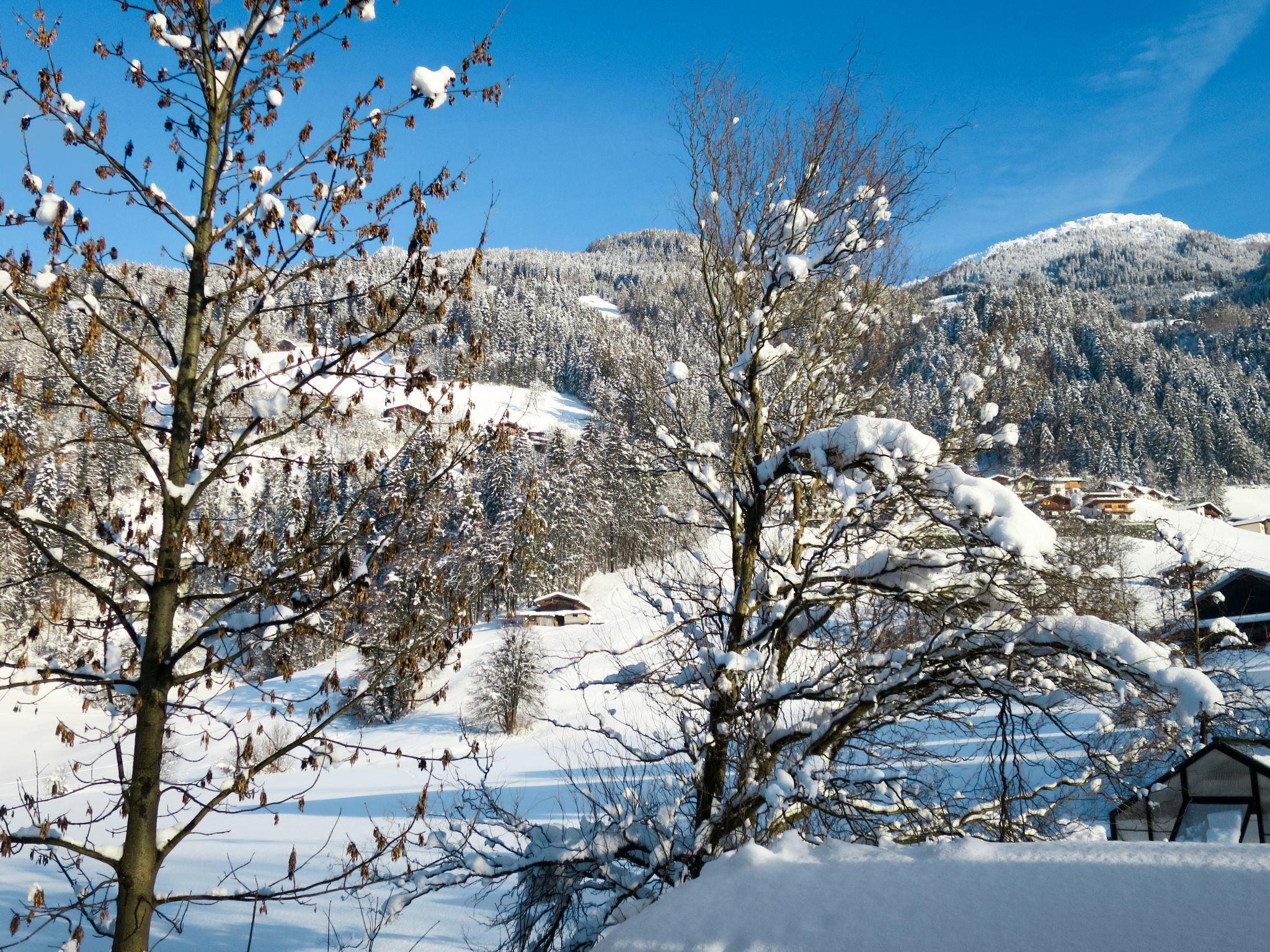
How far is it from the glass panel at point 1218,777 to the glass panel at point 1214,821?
0.42 feet

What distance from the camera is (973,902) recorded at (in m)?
1.93

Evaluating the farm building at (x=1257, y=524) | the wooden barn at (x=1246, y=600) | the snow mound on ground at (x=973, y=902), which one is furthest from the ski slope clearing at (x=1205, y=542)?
the snow mound on ground at (x=973, y=902)

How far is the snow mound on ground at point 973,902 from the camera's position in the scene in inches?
66.0

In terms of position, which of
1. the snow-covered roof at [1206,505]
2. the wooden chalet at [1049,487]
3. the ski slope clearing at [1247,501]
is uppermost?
the ski slope clearing at [1247,501]

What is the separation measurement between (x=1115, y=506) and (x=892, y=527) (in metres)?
57.9

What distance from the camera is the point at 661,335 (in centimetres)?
645

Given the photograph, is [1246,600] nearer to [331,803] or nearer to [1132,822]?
[1132,822]

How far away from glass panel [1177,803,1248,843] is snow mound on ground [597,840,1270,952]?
7747mm

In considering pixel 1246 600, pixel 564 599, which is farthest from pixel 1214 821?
pixel 564 599

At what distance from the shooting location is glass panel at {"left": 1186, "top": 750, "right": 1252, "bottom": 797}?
7816mm

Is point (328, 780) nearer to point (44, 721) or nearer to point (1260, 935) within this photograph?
point (44, 721)

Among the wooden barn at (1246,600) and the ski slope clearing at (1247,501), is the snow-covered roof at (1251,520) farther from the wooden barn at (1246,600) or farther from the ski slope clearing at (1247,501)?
the wooden barn at (1246,600)

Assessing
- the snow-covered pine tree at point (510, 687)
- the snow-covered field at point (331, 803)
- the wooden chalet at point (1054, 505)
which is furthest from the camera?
the snow-covered pine tree at point (510, 687)

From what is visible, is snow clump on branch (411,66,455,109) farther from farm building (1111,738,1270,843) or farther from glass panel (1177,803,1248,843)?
glass panel (1177,803,1248,843)
